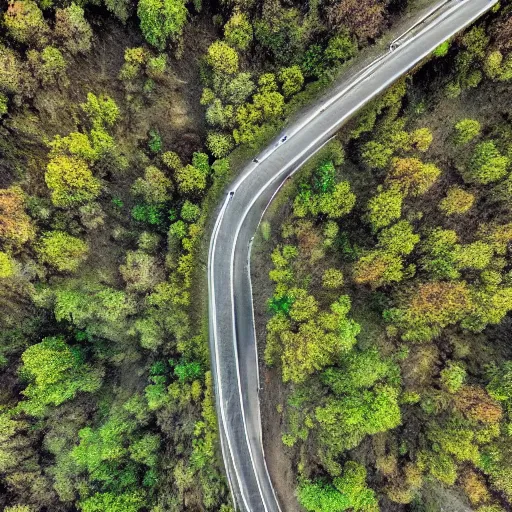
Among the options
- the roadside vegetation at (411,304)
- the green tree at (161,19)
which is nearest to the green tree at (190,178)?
the roadside vegetation at (411,304)

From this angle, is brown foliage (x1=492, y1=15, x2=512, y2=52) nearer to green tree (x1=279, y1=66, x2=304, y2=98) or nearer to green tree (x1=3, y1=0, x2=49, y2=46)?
green tree (x1=279, y1=66, x2=304, y2=98)

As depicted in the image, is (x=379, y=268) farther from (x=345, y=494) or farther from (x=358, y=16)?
(x=358, y=16)

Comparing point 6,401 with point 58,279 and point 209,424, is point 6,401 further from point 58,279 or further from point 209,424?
point 209,424

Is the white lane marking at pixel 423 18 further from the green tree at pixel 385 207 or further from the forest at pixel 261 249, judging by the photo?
the green tree at pixel 385 207

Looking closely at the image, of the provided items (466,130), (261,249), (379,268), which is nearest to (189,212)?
(261,249)

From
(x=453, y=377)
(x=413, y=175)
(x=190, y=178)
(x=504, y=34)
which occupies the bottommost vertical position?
(x=453, y=377)

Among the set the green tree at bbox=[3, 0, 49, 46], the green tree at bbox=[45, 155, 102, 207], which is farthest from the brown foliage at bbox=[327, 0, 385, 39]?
the green tree at bbox=[45, 155, 102, 207]
